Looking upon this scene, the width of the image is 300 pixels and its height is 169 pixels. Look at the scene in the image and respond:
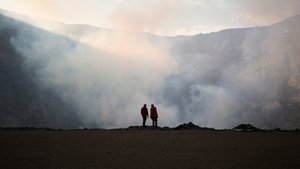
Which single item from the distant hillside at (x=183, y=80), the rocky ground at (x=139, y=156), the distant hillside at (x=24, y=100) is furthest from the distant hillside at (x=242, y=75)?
the rocky ground at (x=139, y=156)

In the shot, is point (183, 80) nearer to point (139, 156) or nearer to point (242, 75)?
point (242, 75)

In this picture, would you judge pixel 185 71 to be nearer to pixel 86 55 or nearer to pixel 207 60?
pixel 207 60

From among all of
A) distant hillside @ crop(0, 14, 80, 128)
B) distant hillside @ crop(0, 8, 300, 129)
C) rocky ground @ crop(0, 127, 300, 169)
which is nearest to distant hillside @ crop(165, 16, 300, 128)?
distant hillside @ crop(0, 8, 300, 129)

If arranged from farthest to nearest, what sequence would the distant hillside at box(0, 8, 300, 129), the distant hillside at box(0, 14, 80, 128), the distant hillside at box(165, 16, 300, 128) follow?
the distant hillside at box(165, 16, 300, 128) < the distant hillside at box(0, 8, 300, 129) < the distant hillside at box(0, 14, 80, 128)

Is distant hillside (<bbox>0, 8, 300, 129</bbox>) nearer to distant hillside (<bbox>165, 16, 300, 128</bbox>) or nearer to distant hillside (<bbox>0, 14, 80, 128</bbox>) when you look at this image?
distant hillside (<bbox>165, 16, 300, 128</bbox>)

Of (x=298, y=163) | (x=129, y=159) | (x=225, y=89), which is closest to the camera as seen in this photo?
(x=298, y=163)

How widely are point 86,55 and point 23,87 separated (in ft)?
54.8

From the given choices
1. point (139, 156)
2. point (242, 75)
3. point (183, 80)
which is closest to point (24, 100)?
point (183, 80)

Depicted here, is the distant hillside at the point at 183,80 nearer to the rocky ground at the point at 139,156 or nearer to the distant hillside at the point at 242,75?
the distant hillside at the point at 242,75

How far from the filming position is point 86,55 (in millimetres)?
69562

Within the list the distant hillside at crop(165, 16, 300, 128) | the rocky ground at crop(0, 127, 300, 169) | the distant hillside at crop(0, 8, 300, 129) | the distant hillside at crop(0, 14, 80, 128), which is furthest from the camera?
the distant hillside at crop(165, 16, 300, 128)

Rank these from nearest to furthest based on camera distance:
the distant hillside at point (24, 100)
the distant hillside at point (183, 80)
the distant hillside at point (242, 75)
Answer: the distant hillside at point (24, 100)
the distant hillside at point (183, 80)
the distant hillside at point (242, 75)

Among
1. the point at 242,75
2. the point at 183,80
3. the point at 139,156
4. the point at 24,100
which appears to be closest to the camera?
the point at 139,156

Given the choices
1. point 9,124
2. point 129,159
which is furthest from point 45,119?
point 129,159
